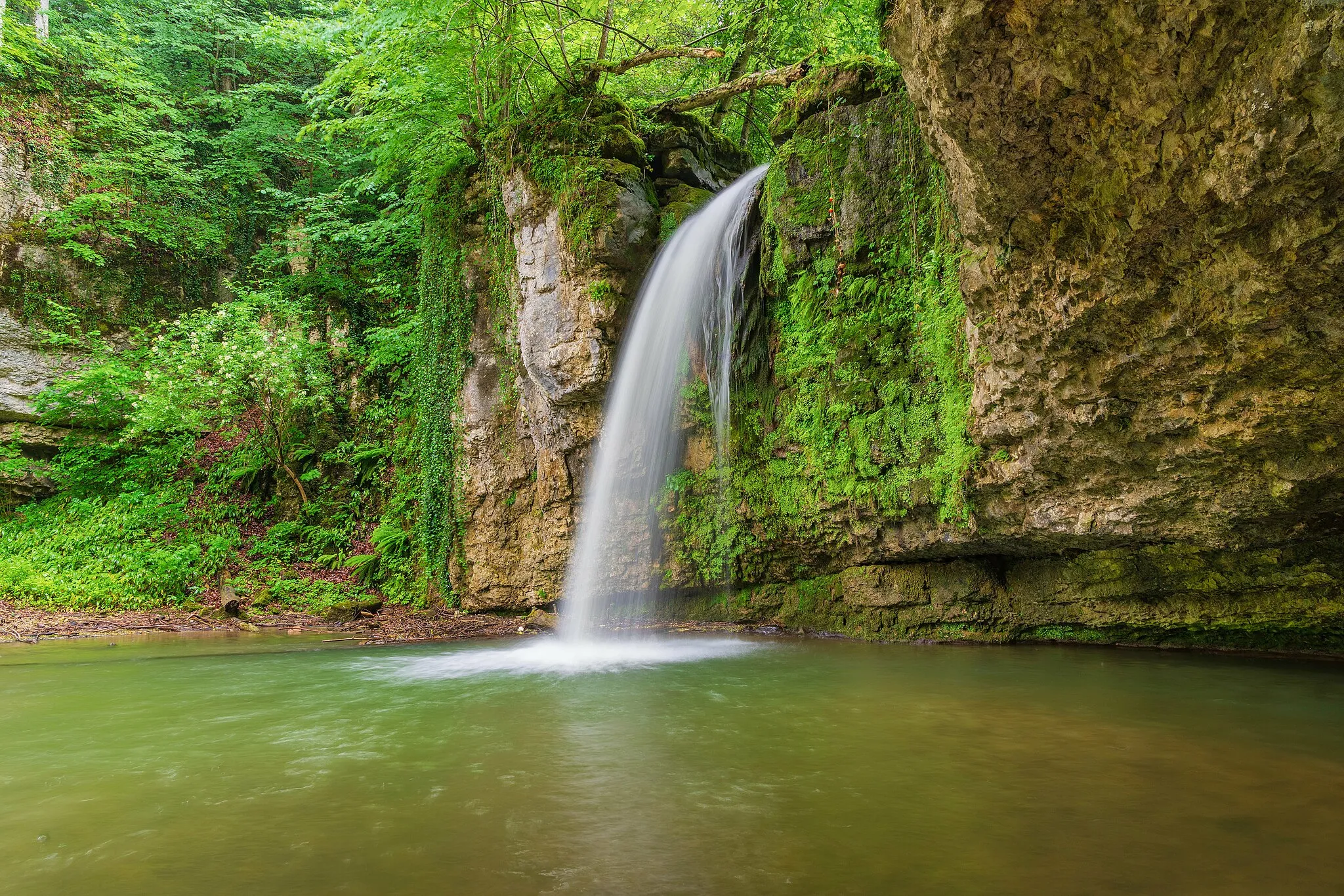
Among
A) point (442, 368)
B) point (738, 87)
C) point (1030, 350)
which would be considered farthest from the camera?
point (442, 368)

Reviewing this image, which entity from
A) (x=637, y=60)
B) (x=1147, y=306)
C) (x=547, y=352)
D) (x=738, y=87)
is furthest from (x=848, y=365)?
(x=637, y=60)

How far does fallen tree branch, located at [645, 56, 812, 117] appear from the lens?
9.96 meters

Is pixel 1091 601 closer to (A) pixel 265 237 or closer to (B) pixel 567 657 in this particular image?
(B) pixel 567 657

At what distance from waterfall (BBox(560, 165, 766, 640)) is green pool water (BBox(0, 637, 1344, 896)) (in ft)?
12.8

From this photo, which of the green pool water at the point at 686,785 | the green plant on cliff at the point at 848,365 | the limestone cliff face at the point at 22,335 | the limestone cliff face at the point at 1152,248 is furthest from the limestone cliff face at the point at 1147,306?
the limestone cliff face at the point at 22,335

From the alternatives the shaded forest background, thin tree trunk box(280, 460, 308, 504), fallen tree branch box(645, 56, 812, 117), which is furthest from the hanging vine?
fallen tree branch box(645, 56, 812, 117)

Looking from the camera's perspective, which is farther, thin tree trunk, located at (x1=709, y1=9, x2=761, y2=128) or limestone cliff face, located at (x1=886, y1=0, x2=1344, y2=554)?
thin tree trunk, located at (x1=709, y1=9, x2=761, y2=128)

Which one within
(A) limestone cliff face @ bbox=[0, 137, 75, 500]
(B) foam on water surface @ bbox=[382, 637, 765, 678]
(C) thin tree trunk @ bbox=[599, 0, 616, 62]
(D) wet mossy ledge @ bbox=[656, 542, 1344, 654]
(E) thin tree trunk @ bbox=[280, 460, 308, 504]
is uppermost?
(C) thin tree trunk @ bbox=[599, 0, 616, 62]

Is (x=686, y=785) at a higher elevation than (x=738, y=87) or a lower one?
lower

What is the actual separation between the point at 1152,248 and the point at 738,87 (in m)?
7.63

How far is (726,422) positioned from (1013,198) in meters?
4.69

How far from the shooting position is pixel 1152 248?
14.6 ft

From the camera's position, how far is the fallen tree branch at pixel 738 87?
9.96 m

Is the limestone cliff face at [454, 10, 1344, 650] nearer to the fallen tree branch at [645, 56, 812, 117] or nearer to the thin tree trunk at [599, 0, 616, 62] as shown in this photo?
the fallen tree branch at [645, 56, 812, 117]
